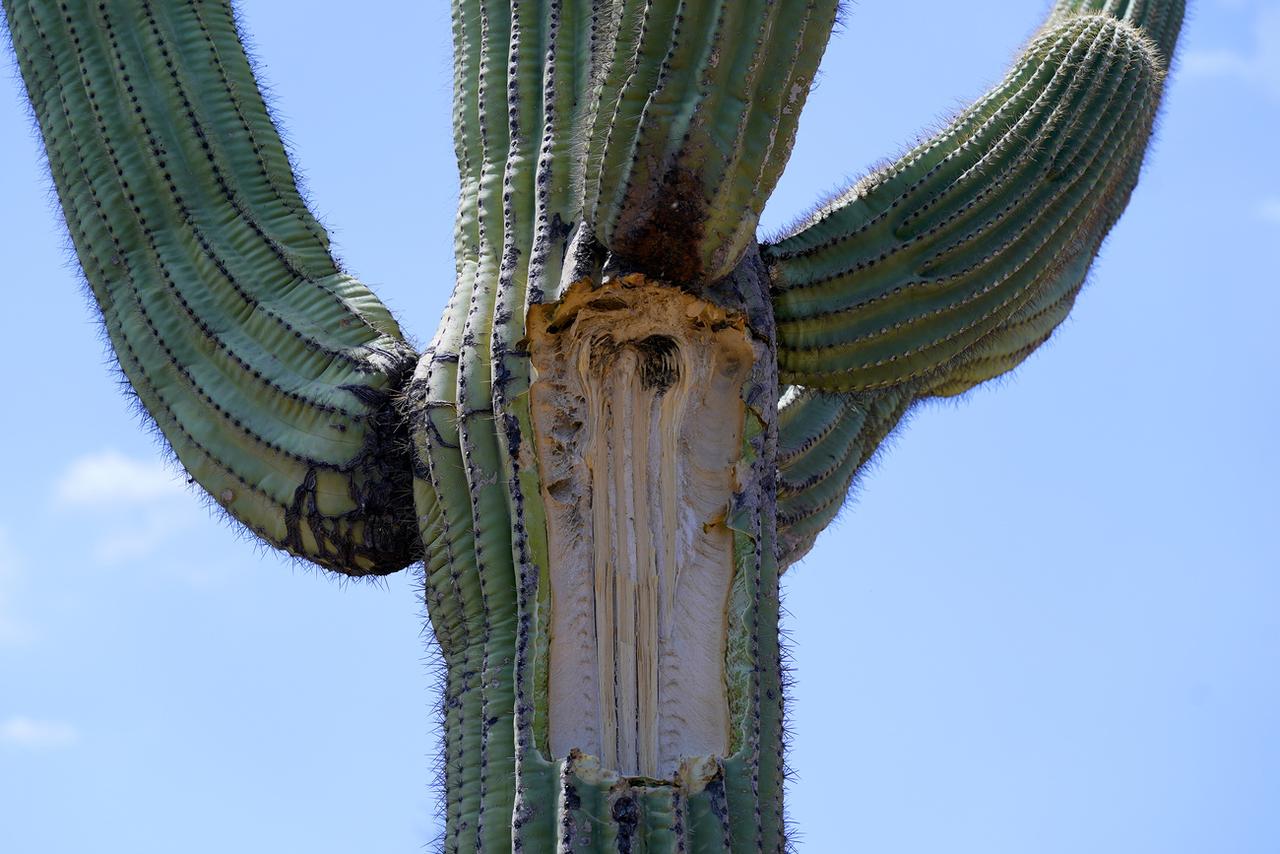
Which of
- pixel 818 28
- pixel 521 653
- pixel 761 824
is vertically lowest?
pixel 761 824

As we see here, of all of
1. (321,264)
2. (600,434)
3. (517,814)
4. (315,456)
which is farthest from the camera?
(321,264)

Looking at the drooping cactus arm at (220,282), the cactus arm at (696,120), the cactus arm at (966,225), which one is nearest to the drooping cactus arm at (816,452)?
the cactus arm at (966,225)

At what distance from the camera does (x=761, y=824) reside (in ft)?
14.6

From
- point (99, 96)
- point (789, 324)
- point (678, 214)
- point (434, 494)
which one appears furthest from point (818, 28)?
point (99, 96)

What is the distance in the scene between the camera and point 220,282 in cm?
548

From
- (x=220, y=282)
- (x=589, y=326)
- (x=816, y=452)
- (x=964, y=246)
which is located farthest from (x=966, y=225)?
(x=220, y=282)

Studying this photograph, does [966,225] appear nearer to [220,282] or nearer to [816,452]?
[816,452]

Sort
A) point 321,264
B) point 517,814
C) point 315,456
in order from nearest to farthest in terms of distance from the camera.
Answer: point 517,814 → point 315,456 → point 321,264

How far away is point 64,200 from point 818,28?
95.7 inches

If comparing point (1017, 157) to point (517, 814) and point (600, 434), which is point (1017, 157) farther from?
point (517, 814)

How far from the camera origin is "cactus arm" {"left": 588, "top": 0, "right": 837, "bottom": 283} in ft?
14.7

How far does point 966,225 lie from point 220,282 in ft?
6.82

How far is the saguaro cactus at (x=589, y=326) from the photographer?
4.55 metres

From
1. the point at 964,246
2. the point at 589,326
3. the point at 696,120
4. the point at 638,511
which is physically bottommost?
the point at 638,511
